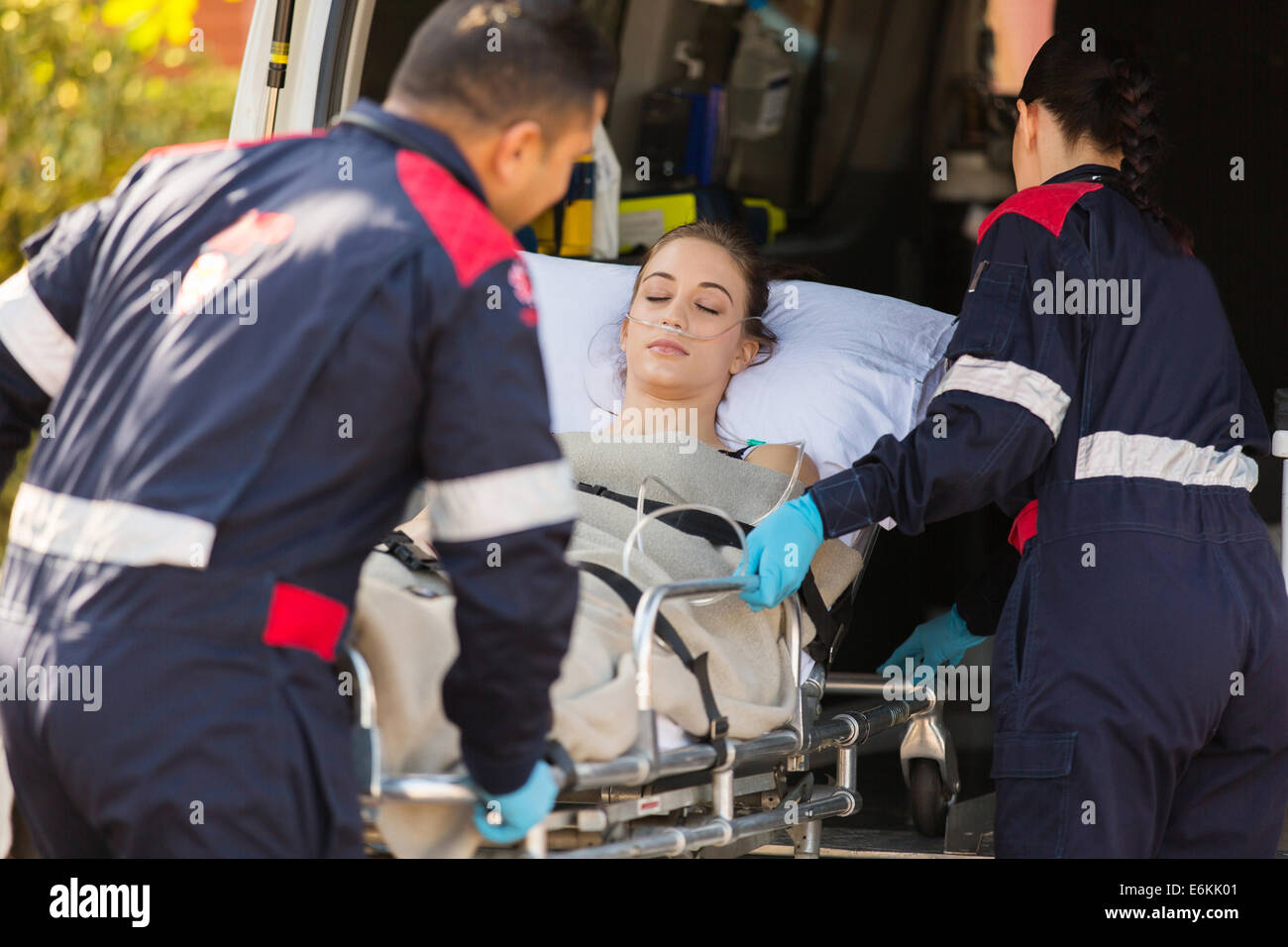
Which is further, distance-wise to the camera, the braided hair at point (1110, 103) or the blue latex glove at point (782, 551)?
the braided hair at point (1110, 103)

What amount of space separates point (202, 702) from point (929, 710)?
2084 mm

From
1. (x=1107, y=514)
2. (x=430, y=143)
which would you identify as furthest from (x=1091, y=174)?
(x=430, y=143)

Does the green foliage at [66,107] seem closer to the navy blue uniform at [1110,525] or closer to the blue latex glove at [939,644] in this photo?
the blue latex glove at [939,644]

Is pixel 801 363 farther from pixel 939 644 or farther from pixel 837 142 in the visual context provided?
pixel 837 142

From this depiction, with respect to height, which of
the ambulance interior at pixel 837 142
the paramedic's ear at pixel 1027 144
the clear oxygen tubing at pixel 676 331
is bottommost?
the clear oxygen tubing at pixel 676 331

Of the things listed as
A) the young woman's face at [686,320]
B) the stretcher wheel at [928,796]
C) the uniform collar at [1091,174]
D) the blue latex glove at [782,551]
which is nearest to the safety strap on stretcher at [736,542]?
the blue latex glove at [782,551]

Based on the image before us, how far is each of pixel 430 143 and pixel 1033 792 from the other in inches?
61.9

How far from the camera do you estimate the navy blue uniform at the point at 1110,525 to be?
2637 mm

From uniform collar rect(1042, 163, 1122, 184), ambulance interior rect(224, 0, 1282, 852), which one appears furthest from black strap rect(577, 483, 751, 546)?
ambulance interior rect(224, 0, 1282, 852)

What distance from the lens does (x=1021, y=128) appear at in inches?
118

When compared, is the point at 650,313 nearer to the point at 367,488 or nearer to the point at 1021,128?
the point at 1021,128

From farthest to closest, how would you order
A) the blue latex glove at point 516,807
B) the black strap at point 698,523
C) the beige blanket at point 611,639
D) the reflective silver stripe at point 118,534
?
the black strap at point 698,523, the beige blanket at point 611,639, the blue latex glove at point 516,807, the reflective silver stripe at point 118,534

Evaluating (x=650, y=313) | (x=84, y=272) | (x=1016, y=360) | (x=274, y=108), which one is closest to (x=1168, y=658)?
(x=1016, y=360)

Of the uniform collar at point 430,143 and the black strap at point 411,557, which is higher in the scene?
the uniform collar at point 430,143
